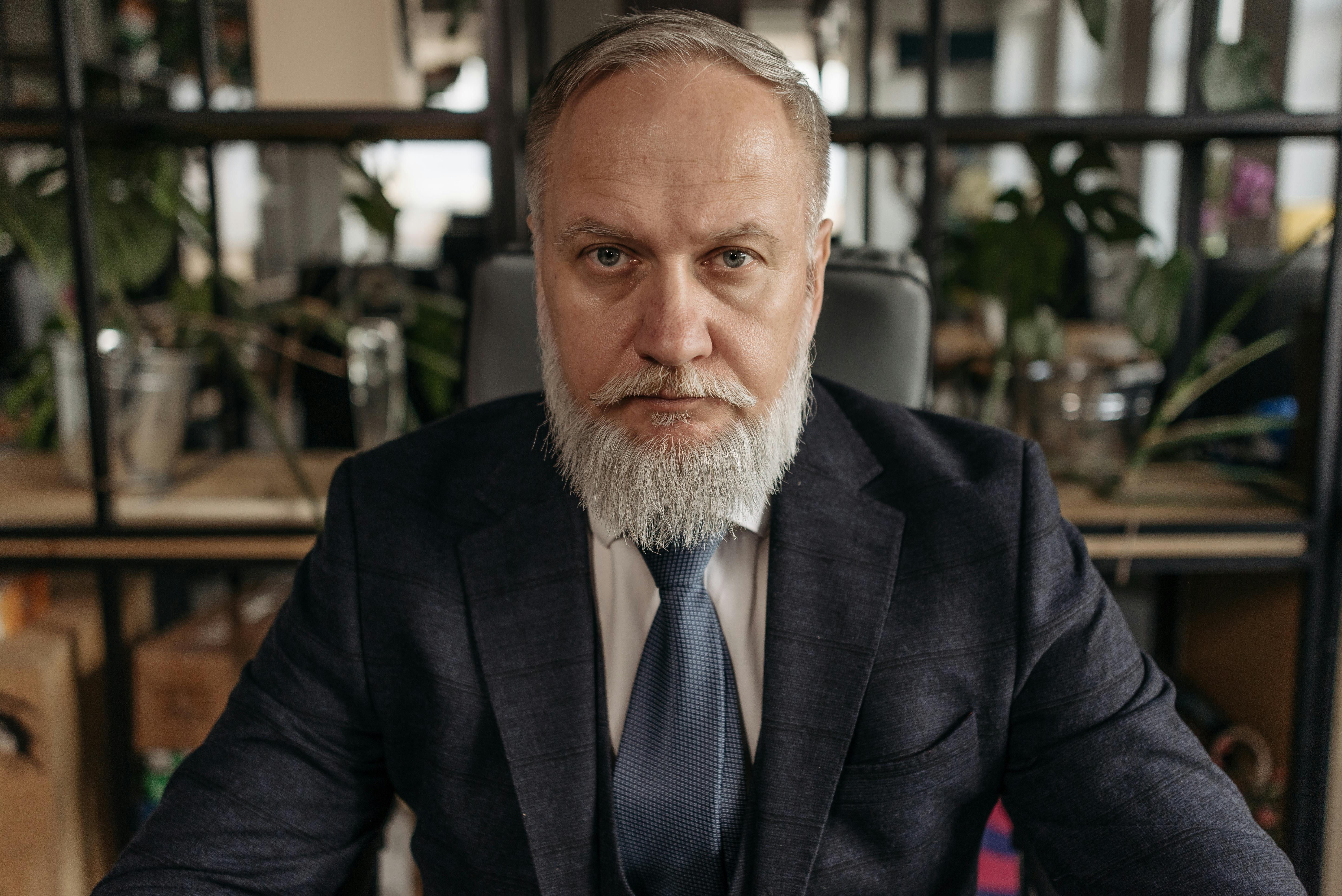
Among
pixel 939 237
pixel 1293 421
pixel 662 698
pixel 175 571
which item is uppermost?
pixel 939 237

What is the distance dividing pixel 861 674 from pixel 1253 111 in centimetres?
116

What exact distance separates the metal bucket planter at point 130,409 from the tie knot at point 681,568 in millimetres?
1080

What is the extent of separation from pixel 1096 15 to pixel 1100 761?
1.15 metres

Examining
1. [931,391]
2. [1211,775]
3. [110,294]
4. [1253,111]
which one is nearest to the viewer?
[1211,775]

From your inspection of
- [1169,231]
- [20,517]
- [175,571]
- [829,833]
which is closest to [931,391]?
[829,833]

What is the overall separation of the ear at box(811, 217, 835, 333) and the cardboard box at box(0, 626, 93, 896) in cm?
131

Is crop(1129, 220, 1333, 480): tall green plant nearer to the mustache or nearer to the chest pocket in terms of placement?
the chest pocket

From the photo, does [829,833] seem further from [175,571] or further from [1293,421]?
[175,571]

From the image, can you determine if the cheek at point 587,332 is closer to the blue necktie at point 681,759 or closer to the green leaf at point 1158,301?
the blue necktie at point 681,759

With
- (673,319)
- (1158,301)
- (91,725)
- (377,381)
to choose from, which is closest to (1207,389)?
(1158,301)

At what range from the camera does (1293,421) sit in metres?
1.50

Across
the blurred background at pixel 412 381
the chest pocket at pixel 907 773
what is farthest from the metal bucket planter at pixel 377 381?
the chest pocket at pixel 907 773

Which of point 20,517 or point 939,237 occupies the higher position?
point 939,237

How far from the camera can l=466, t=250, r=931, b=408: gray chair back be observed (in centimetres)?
107
